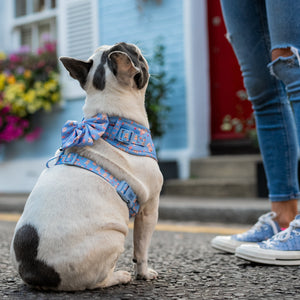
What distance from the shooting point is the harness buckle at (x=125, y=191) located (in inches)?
74.4

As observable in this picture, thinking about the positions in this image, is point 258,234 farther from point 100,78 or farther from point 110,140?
point 100,78

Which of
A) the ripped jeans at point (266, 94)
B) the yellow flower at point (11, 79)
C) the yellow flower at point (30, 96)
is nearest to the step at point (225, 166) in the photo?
the yellow flower at point (30, 96)

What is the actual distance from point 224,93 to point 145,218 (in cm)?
478

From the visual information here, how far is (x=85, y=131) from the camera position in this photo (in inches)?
75.3

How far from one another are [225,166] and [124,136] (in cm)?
432

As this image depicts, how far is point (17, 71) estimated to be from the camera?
7.75m

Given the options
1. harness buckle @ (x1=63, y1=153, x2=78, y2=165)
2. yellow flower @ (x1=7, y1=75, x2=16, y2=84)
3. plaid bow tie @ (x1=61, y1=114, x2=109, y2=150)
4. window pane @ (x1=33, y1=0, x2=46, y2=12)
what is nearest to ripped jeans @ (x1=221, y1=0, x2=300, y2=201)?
plaid bow tie @ (x1=61, y1=114, x2=109, y2=150)

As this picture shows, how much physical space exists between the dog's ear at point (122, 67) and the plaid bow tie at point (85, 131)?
0.17m

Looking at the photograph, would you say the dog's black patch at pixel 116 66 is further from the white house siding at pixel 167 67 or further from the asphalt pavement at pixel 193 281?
the white house siding at pixel 167 67

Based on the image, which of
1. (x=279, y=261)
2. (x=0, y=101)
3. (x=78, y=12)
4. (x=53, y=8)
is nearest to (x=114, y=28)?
(x=78, y=12)

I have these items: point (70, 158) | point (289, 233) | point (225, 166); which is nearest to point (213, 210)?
point (225, 166)

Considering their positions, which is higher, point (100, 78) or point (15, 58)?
point (15, 58)

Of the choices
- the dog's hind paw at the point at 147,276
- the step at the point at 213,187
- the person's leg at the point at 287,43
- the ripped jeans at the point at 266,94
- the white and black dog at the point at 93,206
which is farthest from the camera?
the step at the point at 213,187

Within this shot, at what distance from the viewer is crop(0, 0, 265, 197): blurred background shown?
6.31 meters
